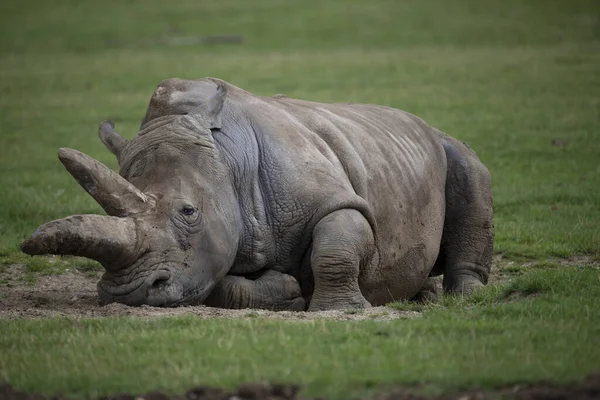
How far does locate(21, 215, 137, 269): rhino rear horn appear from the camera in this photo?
24.8ft

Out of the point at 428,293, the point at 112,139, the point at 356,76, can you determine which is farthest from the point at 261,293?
the point at 356,76

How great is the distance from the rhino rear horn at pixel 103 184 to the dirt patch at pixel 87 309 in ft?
2.35

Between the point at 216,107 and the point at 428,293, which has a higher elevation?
the point at 216,107

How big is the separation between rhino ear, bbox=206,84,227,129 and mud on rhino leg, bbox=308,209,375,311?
3.72ft

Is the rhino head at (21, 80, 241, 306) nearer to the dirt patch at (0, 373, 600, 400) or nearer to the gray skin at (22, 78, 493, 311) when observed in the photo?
the gray skin at (22, 78, 493, 311)

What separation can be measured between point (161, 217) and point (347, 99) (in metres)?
13.9

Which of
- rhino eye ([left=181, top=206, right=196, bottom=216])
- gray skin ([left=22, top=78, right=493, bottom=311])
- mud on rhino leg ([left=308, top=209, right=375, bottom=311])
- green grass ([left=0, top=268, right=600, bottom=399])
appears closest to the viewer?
green grass ([left=0, top=268, right=600, bottom=399])

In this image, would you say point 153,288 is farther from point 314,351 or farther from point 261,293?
point 314,351

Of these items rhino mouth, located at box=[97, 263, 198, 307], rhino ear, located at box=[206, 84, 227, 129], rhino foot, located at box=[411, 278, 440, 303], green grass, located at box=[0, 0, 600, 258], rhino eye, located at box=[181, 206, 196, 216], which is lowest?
green grass, located at box=[0, 0, 600, 258]

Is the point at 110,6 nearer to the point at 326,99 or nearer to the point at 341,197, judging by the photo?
the point at 326,99

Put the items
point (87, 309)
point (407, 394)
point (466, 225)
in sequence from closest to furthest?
point (407, 394) → point (87, 309) → point (466, 225)

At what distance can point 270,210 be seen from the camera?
9102mm

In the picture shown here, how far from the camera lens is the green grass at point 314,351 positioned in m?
6.52

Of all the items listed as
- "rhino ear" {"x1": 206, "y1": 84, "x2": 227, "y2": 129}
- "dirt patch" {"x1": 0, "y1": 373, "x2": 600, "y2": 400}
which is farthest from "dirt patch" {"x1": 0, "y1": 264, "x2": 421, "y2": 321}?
"dirt patch" {"x1": 0, "y1": 373, "x2": 600, "y2": 400}
